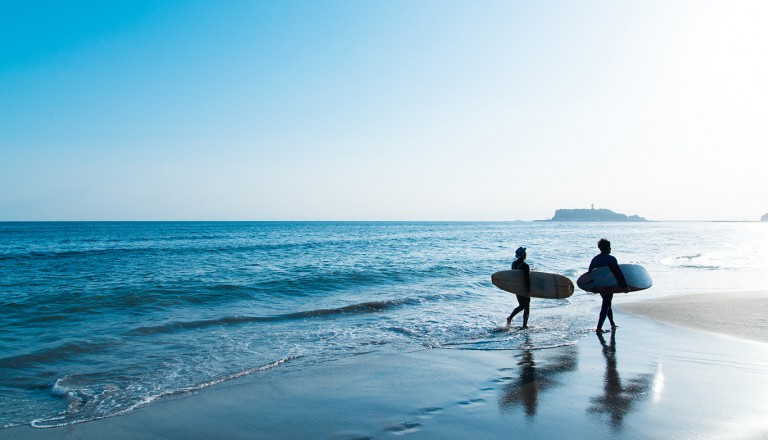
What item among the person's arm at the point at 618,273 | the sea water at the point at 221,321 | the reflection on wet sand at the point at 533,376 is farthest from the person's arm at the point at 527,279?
the reflection on wet sand at the point at 533,376

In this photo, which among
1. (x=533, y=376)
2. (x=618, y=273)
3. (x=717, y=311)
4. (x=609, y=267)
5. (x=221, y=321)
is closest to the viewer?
(x=533, y=376)

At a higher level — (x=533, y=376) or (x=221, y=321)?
(x=533, y=376)

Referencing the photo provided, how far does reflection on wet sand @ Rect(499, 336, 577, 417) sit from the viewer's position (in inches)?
229

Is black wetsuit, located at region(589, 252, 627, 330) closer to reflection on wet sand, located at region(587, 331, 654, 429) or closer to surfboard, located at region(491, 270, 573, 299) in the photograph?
surfboard, located at region(491, 270, 573, 299)

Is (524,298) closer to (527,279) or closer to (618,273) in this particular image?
(527,279)

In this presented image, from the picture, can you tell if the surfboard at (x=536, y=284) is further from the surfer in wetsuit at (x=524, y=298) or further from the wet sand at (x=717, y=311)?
the wet sand at (x=717, y=311)

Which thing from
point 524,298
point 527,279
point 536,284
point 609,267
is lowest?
point 524,298

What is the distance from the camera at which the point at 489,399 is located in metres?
5.92

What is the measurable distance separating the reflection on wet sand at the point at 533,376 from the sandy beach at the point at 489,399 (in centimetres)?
2

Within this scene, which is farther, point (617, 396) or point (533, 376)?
point (533, 376)

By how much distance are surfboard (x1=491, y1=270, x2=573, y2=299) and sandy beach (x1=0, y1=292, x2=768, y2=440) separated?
242cm

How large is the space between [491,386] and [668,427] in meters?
2.16

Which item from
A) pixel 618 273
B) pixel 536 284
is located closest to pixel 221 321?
pixel 536 284

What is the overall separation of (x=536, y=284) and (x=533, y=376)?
512 cm
